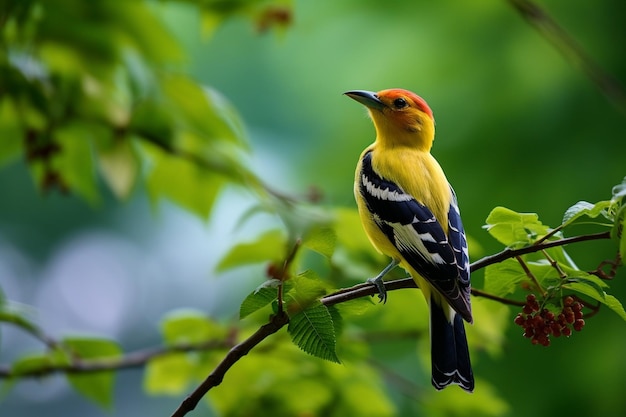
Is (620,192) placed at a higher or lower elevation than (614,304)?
higher

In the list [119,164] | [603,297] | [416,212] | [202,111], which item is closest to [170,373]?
[119,164]

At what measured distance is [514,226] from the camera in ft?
3.59

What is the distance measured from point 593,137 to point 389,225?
202 cm

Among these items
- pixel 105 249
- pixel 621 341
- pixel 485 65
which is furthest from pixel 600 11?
pixel 105 249

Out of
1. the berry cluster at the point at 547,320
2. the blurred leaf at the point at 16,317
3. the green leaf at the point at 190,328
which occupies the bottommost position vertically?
the green leaf at the point at 190,328

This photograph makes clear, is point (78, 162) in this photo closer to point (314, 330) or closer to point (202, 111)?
point (202, 111)

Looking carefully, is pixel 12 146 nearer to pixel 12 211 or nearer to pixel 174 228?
pixel 174 228

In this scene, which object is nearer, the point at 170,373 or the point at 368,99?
the point at 368,99

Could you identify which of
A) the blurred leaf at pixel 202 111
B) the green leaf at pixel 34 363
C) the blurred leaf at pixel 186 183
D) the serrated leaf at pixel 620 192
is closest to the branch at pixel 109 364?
the green leaf at pixel 34 363

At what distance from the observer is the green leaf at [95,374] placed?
80.4 inches

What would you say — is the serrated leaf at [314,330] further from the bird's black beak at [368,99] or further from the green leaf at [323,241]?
the bird's black beak at [368,99]

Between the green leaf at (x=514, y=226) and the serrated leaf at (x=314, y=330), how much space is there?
0.91 feet

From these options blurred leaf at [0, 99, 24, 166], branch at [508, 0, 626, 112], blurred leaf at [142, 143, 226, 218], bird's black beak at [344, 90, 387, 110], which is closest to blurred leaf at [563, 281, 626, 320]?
bird's black beak at [344, 90, 387, 110]

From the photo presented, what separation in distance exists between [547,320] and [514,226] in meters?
0.14
